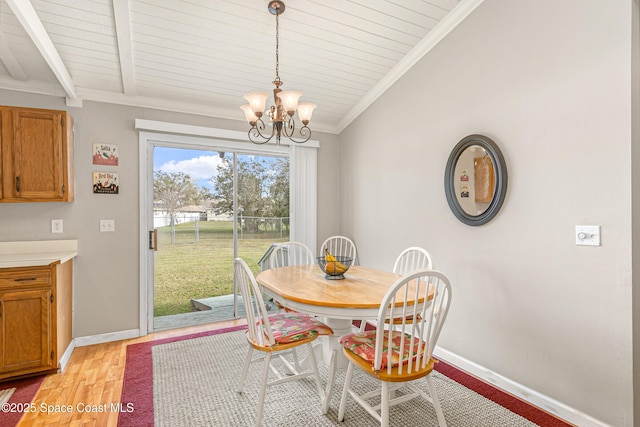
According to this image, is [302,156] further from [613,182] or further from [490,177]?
[613,182]

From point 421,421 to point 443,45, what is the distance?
9.19 ft

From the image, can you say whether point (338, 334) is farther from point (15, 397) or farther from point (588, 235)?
point (15, 397)

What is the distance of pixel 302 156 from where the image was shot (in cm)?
408

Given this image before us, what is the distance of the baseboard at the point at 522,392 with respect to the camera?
6.20ft

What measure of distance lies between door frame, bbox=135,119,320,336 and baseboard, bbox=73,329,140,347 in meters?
0.07

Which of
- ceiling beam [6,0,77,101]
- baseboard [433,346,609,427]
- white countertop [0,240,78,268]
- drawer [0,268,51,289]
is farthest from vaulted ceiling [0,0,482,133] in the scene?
baseboard [433,346,609,427]

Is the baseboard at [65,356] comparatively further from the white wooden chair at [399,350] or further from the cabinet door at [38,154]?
the white wooden chair at [399,350]

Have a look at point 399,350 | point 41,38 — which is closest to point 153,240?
point 41,38

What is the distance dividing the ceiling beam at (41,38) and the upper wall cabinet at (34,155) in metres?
0.29

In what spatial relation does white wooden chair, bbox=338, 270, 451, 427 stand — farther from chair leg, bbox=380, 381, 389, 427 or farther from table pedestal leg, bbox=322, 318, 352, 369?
table pedestal leg, bbox=322, 318, 352, 369

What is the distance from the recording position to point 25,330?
2418 mm

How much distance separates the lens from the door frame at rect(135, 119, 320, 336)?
3.30 m

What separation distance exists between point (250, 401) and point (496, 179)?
2.25 m

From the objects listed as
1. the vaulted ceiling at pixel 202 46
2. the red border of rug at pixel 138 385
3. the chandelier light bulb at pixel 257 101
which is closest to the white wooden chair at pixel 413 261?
the chandelier light bulb at pixel 257 101
